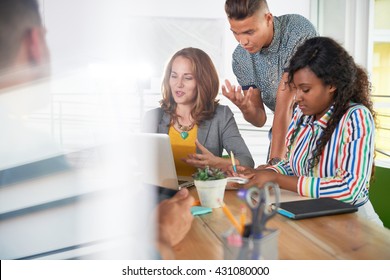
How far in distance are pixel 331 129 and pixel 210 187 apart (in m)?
0.46

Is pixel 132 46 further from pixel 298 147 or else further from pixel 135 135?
pixel 298 147

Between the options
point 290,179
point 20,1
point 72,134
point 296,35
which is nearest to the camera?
point 20,1

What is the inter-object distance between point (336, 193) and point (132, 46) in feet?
2.17

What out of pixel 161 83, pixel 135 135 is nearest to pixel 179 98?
pixel 161 83

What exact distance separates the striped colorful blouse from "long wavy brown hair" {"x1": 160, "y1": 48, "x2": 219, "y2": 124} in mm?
280

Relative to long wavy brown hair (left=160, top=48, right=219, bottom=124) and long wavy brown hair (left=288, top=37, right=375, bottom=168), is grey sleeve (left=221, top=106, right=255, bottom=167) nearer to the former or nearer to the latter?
long wavy brown hair (left=160, top=48, right=219, bottom=124)

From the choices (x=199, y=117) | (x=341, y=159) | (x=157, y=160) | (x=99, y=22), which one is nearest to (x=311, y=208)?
(x=341, y=159)

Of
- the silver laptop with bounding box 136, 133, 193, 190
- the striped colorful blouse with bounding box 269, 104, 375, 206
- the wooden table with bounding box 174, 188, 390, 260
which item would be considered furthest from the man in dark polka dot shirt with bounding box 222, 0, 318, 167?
the wooden table with bounding box 174, 188, 390, 260

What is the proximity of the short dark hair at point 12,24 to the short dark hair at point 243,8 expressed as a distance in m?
0.53

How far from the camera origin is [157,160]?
3.88ft

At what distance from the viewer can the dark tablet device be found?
0.99 meters

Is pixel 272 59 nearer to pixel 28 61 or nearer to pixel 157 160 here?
pixel 157 160

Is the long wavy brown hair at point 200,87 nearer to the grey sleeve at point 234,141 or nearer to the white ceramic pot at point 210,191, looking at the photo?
the grey sleeve at point 234,141

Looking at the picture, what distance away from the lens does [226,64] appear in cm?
131
